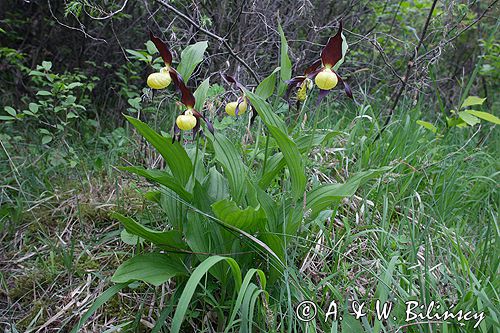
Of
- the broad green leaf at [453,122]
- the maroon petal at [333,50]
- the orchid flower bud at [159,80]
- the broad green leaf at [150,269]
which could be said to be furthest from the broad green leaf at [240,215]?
the broad green leaf at [453,122]

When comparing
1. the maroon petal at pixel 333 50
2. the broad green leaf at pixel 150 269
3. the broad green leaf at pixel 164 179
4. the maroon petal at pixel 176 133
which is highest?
the maroon petal at pixel 333 50

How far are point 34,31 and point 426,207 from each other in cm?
314

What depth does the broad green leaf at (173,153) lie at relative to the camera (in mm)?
1342

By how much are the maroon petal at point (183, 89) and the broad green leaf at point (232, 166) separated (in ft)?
0.52

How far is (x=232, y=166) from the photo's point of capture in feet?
4.82

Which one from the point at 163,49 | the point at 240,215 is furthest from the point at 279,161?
the point at 163,49

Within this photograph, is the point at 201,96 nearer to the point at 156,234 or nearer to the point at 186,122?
the point at 186,122

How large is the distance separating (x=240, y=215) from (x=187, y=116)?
30 cm

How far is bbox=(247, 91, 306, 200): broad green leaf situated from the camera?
4.35 ft

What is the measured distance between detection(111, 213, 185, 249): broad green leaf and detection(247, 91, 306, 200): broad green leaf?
14.2 inches

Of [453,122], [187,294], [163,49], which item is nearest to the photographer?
[187,294]

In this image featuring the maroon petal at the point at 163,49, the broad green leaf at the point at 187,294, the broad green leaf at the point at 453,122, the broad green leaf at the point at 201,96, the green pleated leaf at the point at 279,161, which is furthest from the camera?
the broad green leaf at the point at 453,122

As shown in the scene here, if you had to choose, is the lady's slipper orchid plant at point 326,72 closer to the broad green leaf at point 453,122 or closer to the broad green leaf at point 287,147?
the broad green leaf at point 287,147

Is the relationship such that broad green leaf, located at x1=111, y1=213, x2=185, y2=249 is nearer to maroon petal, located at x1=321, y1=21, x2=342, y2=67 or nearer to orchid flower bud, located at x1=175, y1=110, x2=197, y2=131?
orchid flower bud, located at x1=175, y1=110, x2=197, y2=131
